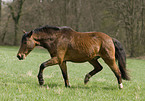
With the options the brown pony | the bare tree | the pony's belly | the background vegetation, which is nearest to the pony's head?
the brown pony

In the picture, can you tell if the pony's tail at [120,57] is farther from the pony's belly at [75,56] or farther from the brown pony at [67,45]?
the pony's belly at [75,56]

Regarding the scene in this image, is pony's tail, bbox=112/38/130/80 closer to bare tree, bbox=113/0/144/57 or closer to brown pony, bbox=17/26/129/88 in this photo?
brown pony, bbox=17/26/129/88

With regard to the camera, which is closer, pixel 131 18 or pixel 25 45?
pixel 25 45

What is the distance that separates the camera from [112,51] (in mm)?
6367

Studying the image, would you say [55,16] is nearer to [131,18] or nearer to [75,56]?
[131,18]

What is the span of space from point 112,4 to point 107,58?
26961mm

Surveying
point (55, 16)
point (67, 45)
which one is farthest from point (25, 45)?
point (55, 16)

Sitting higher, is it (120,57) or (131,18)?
(120,57)

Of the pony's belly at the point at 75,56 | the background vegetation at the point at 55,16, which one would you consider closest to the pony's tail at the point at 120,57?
the pony's belly at the point at 75,56

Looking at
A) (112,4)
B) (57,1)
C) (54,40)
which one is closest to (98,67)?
(54,40)

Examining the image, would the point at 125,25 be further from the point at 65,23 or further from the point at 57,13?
the point at 57,13

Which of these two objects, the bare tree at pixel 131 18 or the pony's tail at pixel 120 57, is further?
the bare tree at pixel 131 18

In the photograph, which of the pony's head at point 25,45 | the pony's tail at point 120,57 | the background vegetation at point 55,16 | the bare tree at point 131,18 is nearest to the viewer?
the pony's head at point 25,45

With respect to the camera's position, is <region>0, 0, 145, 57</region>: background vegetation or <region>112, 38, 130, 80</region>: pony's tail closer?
<region>112, 38, 130, 80</region>: pony's tail
